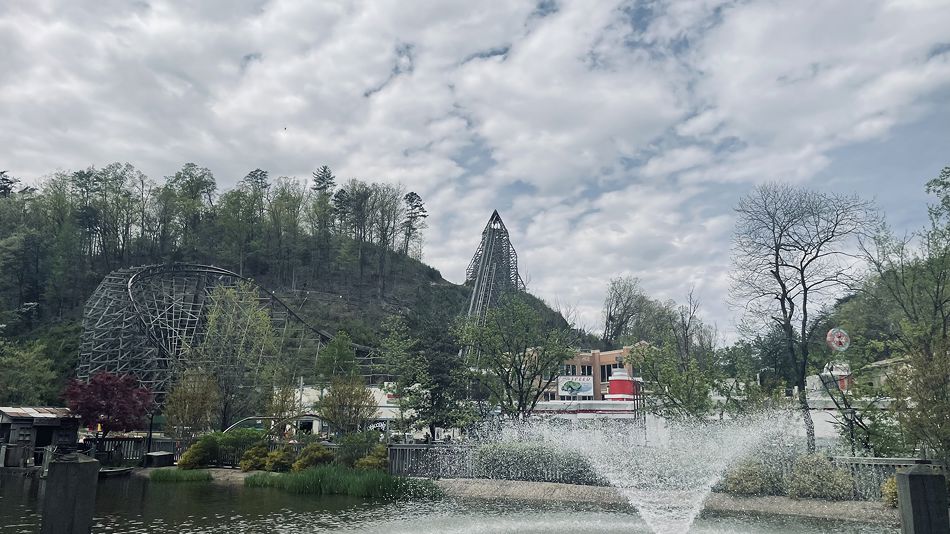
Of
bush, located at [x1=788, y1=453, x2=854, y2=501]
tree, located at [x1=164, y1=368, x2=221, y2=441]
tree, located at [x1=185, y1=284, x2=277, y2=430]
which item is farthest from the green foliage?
bush, located at [x1=788, y1=453, x2=854, y2=501]

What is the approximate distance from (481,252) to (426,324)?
39.0 metres

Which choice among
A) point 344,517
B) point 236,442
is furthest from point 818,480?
point 236,442

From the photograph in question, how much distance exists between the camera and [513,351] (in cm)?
3238

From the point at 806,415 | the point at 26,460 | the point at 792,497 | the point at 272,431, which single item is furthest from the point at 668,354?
the point at 26,460

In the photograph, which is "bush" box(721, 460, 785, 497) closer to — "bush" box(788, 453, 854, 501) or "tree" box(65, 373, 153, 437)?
"bush" box(788, 453, 854, 501)

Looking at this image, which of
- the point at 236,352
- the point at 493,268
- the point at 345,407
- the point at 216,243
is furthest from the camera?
the point at 216,243

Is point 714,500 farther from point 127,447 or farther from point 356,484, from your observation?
point 127,447

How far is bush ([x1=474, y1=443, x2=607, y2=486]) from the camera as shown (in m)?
22.5

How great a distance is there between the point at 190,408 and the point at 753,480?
2650 centimetres

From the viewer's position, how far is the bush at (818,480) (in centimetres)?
1867

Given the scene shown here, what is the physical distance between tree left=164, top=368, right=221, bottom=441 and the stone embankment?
16.6 metres

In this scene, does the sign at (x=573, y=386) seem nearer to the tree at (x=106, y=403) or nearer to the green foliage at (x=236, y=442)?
the green foliage at (x=236, y=442)

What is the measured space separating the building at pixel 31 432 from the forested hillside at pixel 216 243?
108 ft

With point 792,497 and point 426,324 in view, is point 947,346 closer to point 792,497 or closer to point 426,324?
point 792,497
